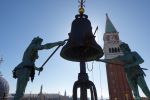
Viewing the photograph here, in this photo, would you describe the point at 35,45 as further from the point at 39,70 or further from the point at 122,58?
the point at 122,58

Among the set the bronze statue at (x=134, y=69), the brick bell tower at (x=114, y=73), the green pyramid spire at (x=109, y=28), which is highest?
the green pyramid spire at (x=109, y=28)

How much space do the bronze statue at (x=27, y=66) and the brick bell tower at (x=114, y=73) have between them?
52.2 m

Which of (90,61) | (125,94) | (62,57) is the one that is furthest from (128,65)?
(125,94)

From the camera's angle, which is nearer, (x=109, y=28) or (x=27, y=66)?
(x=27, y=66)

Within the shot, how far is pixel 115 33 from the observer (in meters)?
75.2

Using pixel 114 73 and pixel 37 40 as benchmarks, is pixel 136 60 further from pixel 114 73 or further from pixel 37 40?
pixel 114 73

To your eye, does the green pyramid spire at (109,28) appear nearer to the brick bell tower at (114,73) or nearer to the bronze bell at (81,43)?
the brick bell tower at (114,73)

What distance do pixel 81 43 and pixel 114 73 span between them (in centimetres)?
6331

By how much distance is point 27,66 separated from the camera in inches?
271

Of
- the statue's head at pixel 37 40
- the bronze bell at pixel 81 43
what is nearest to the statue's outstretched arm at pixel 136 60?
the bronze bell at pixel 81 43

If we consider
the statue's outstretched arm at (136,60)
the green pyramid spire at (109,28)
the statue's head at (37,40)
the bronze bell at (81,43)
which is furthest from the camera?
the green pyramid spire at (109,28)

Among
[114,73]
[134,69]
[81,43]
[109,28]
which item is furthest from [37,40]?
[109,28]

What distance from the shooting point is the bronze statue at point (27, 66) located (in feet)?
21.9

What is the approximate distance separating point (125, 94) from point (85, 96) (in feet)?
199
